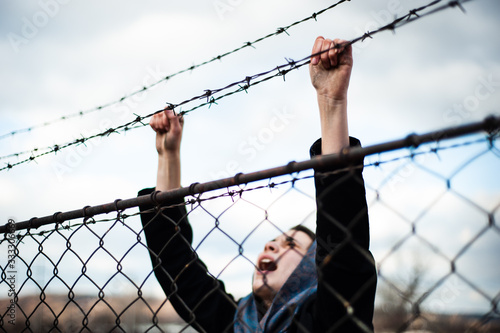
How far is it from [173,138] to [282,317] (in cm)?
116

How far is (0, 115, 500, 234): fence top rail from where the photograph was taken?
1.07 m

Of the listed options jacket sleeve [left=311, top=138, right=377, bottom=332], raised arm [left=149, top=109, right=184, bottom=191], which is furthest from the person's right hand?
jacket sleeve [left=311, top=138, right=377, bottom=332]

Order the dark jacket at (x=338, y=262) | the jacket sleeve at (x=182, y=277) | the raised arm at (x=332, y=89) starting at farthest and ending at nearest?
the jacket sleeve at (x=182, y=277) → the raised arm at (x=332, y=89) → the dark jacket at (x=338, y=262)

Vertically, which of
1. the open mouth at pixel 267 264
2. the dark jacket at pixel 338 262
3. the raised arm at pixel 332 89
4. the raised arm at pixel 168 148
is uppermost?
the raised arm at pixel 168 148

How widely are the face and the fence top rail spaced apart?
72cm

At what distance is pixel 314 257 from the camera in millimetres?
2139

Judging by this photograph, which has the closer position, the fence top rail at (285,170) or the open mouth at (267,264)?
the fence top rail at (285,170)

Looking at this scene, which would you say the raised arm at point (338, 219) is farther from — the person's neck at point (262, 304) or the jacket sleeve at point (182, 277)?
the jacket sleeve at point (182, 277)

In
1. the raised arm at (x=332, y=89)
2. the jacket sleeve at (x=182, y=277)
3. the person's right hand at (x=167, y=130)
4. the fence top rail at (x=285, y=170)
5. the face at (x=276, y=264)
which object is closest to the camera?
the fence top rail at (x=285, y=170)

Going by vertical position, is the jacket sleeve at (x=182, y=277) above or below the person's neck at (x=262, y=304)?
above

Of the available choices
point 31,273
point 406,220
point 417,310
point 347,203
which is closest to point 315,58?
point 347,203

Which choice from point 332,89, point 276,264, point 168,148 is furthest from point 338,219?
point 168,148

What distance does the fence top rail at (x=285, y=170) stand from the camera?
1065 mm

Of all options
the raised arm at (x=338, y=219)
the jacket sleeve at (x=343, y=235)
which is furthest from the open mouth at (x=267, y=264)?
the jacket sleeve at (x=343, y=235)
